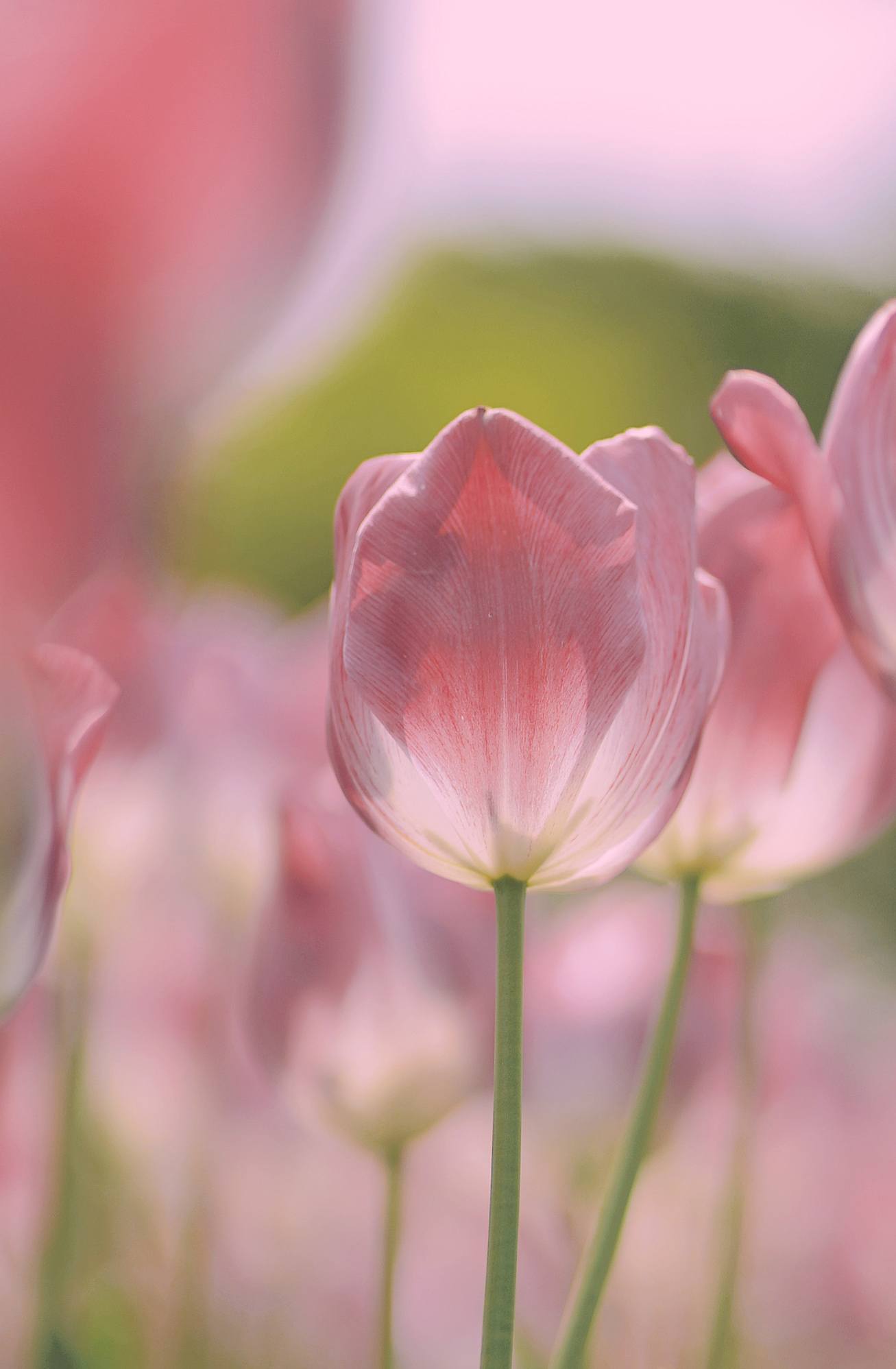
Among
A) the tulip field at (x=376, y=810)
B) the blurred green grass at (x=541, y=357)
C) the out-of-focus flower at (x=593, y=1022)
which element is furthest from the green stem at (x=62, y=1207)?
the blurred green grass at (x=541, y=357)

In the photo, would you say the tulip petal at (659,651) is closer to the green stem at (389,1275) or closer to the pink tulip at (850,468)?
the pink tulip at (850,468)

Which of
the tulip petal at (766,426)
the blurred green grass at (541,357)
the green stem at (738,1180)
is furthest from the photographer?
the blurred green grass at (541,357)

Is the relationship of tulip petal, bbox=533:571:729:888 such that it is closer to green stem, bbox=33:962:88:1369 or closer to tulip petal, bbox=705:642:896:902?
tulip petal, bbox=705:642:896:902

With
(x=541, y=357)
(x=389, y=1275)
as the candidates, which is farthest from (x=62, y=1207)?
(x=541, y=357)

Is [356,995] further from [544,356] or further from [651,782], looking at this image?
[544,356]

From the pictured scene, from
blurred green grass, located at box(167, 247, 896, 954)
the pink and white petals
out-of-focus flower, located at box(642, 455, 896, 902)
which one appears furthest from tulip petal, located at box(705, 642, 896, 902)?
blurred green grass, located at box(167, 247, 896, 954)

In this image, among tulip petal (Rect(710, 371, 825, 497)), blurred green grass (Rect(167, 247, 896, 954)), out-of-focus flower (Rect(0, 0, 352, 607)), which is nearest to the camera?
out-of-focus flower (Rect(0, 0, 352, 607))

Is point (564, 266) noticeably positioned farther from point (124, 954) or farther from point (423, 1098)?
point (423, 1098)
